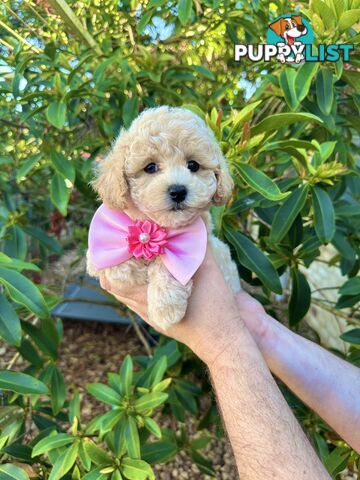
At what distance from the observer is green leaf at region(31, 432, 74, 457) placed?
147 cm

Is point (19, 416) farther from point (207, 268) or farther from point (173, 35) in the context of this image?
point (173, 35)

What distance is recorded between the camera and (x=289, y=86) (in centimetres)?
170

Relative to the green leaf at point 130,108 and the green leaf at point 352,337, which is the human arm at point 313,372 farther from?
the green leaf at point 130,108

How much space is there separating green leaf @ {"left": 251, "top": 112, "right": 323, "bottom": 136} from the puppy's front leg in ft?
2.17

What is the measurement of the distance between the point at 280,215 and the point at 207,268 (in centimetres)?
60

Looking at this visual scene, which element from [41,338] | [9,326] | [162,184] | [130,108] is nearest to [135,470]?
[9,326]

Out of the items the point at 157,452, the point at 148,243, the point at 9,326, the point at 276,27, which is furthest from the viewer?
the point at 276,27

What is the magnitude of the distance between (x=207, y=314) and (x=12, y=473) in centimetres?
83

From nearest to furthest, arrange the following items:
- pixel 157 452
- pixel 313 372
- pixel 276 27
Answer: pixel 313 372, pixel 157 452, pixel 276 27

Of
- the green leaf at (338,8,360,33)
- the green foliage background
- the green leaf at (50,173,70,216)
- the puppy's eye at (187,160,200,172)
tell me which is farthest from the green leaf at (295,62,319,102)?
the green leaf at (50,173,70,216)

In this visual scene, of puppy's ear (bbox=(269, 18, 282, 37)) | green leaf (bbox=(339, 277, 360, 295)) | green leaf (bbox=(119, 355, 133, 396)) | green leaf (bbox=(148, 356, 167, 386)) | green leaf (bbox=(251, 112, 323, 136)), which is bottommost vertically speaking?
green leaf (bbox=(148, 356, 167, 386))

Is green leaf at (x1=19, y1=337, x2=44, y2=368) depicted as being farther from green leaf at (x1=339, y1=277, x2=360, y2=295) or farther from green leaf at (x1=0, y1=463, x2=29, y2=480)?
green leaf at (x1=339, y1=277, x2=360, y2=295)

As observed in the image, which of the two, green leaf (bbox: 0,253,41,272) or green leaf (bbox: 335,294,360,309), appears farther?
green leaf (bbox: 335,294,360,309)

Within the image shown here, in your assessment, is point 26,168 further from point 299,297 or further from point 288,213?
point 299,297
